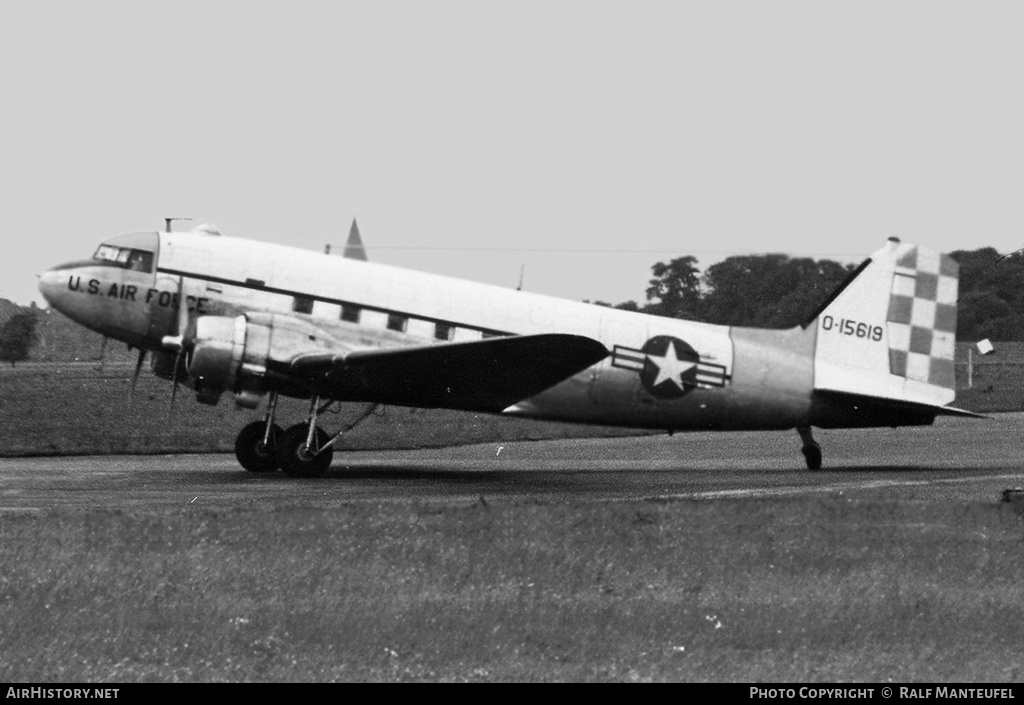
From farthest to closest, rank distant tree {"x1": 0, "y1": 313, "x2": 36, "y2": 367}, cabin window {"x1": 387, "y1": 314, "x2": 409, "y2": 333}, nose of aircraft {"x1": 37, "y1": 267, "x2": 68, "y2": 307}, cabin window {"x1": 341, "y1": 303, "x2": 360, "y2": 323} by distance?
distant tree {"x1": 0, "y1": 313, "x2": 36, "y2": 367} < cabin window {"x1": 387, "y1": 314, "x2": 409, "y2": 333} < cabin window {"x1": 341, "y1": 303, "x2": 360, "y2": 323} < nose of aircraft {"x1": 37, "y1": 267, "x2": 68, "y2": 307}

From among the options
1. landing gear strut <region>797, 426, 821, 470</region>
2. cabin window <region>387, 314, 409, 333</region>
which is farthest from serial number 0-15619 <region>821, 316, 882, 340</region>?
cabin window <region>387, 314, 409, 333</region>

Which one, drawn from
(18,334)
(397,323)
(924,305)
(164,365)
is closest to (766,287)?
(924,305)

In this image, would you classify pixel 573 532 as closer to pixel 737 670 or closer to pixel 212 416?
pixel 737 670

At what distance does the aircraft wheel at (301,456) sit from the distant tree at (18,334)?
13201 millimetres

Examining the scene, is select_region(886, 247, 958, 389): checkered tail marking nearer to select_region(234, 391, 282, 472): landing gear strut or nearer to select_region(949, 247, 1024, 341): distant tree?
select_region(949, 247, 1024, 341): distant tree

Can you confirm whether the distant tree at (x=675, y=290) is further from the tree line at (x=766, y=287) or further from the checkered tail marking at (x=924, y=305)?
the checkered tail marking at (x=924, y=305)

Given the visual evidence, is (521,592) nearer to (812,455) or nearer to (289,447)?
(289,447)

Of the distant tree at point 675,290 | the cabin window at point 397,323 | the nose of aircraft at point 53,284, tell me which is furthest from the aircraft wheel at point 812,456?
the nose of aircraft at point 53,284

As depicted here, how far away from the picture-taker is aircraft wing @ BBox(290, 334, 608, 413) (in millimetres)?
18828

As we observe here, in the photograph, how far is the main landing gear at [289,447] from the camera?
2008 centimetres

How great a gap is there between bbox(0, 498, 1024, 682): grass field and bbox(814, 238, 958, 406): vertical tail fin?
7.69m

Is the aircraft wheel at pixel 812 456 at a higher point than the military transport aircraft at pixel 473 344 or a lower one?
lower
